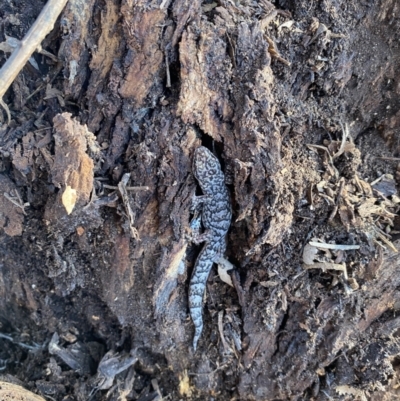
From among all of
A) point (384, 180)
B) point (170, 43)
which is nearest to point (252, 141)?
point (170, 43)

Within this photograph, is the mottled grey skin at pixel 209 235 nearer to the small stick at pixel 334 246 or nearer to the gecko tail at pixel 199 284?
the gecko tail at pixel 199 284

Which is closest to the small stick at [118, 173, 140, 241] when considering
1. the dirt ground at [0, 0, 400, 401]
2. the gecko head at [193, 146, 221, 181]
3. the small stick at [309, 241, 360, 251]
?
the dirt ground at [0, 0, 400, 401]

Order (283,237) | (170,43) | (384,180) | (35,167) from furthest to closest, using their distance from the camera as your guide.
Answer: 1. (384,180)
2. (283,237)
3. (35,167)
4. (170,43)

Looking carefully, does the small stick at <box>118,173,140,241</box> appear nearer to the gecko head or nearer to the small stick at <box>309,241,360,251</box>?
the gecko head

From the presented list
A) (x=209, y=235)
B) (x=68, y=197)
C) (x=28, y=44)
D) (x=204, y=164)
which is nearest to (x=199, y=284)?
(x=209, y=235)

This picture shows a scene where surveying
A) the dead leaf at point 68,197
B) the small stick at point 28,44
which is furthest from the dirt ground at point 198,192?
the small stick at point 28,44

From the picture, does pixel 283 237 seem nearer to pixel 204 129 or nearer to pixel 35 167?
pixel 204 129
